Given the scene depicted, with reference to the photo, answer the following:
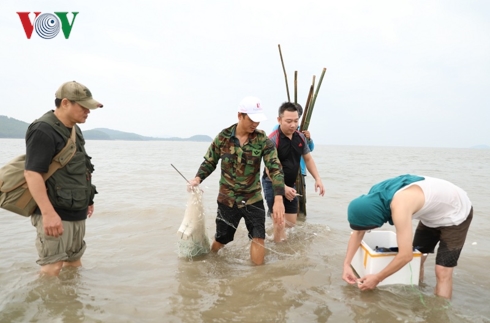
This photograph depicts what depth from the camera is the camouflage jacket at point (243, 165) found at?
3.81 m

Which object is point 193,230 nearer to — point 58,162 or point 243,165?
point 243,165

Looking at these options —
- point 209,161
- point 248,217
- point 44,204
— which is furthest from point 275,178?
point 44,204

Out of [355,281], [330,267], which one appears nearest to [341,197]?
[330,267]

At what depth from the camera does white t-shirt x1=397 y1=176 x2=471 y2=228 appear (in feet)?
9.26

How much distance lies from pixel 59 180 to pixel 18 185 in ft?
0.97

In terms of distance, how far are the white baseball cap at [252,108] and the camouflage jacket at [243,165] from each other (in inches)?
12.0

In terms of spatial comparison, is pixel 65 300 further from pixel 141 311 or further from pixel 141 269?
pixel 141 269

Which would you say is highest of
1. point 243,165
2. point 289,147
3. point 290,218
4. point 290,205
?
point 289,147

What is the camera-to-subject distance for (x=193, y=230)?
4168 millimetres

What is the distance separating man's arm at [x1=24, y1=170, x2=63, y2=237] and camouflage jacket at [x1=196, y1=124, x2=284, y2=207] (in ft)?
5.59

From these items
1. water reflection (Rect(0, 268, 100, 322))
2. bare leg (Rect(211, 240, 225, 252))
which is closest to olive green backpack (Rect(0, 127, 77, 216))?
water reflection (Rect(0, 268, 100, 322))

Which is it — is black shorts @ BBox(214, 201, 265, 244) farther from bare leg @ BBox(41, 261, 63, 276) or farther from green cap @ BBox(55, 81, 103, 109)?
green cap @ BBox(55, 81, 103, 109)

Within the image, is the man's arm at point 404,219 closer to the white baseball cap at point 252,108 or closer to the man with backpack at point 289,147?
the white baseball cap at point 252,108

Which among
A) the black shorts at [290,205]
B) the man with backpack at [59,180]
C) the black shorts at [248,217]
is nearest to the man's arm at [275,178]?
the black shorts at [248,217]
